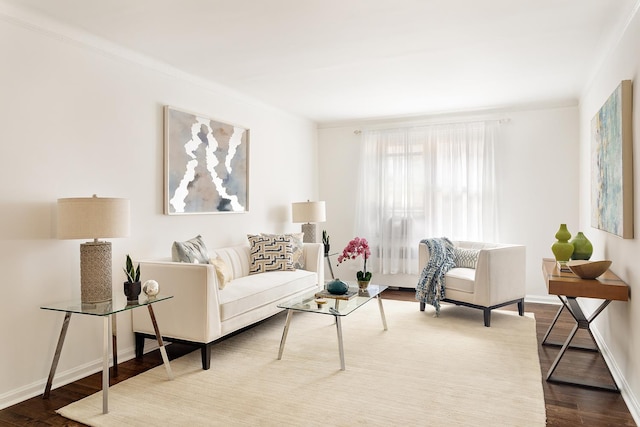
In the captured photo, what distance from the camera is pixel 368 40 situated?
3.32 meters

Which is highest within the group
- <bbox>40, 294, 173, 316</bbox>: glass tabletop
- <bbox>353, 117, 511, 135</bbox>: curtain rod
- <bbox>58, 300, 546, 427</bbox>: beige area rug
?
<bbox>353, 117, 511, 135</bbox>: curtain rod

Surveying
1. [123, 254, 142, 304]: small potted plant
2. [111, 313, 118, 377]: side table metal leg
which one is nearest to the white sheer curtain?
[111, 313, 118, 377]: side table metal leg

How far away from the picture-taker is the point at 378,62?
12.6ft

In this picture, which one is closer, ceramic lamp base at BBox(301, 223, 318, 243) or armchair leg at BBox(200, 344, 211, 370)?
armchair leg at BBox(200, 344, 211, 370)

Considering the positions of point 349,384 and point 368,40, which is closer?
Result: point 349,384

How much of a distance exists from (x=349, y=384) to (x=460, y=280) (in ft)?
6.92

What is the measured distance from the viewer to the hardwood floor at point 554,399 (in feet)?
8.04

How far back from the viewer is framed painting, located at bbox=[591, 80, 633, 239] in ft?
8.77

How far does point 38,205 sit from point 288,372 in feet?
6.71

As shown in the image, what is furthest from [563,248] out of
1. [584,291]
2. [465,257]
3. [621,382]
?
[465,257]

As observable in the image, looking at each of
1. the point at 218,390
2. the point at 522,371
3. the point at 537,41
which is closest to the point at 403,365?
the point at 522,371

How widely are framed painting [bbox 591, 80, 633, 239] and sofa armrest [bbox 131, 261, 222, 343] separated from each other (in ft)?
9.13

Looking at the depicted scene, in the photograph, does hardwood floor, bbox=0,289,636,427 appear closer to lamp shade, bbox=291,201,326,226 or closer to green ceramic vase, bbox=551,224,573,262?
green ceramic vase, bbox=551,224,573,262

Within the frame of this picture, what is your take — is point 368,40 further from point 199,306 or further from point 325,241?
point 325,241
